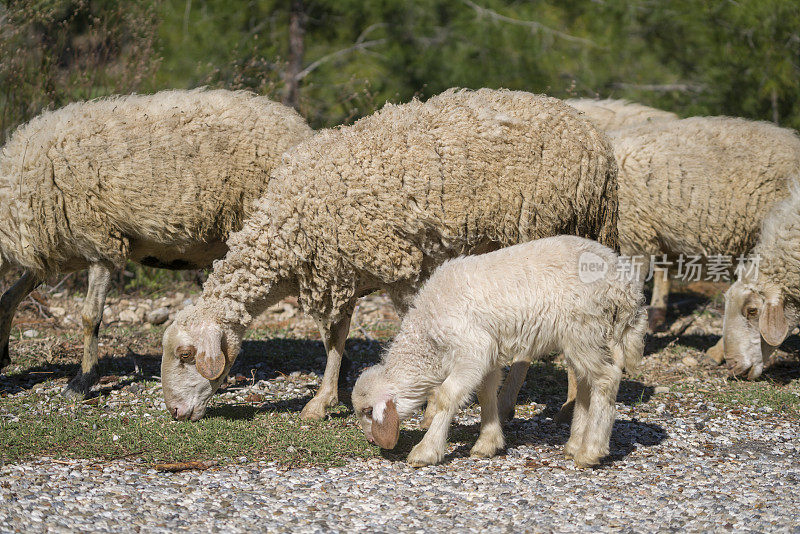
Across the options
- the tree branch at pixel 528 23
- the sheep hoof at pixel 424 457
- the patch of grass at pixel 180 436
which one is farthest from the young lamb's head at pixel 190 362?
the tree branch at pixel 528 23

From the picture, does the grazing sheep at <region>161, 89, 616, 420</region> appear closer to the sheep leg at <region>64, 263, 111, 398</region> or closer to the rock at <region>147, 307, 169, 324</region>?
the sheep leg at <region>64, 263, 111, 398</region>

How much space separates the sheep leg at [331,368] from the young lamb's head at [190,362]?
74cm

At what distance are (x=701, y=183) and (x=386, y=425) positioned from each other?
4586 mm

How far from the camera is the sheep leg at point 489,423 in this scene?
5304 millimetres

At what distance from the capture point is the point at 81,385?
680 centimetres

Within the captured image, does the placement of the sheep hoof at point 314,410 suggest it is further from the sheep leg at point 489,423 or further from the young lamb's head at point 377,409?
the sheep leg at point 489,423

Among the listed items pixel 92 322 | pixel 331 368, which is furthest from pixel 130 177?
pixel 331 368

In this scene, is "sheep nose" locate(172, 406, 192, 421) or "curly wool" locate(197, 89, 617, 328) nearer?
"curly wool" locate(197, 89, 617, 328)

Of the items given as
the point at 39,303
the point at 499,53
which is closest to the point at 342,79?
the point at 499,53

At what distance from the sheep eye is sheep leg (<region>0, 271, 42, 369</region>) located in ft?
6.86

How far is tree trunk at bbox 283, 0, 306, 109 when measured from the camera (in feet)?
38.9

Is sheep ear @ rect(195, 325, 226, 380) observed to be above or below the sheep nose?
above

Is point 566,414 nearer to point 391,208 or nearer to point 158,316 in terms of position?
point 391,208

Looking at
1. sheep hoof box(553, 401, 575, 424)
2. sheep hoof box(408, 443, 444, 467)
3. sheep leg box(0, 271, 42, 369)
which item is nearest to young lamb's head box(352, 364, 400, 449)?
sheep hoof box(408, 443, 444, 467)
